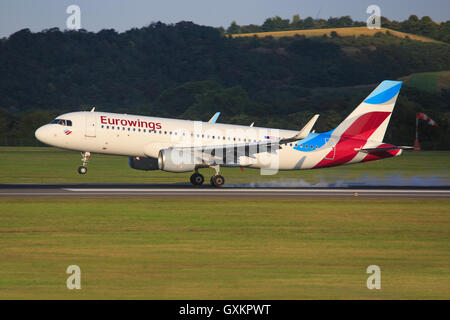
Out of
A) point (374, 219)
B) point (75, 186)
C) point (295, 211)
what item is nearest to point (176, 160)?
point (75, 186)

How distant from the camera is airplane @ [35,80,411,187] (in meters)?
38.5

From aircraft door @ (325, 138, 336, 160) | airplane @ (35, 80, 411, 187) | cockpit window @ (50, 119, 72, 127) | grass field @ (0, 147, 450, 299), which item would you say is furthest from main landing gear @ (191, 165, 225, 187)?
cockpit window @ (50, 119, 72, 127)

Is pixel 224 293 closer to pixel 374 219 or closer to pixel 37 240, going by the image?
pixel 37 240

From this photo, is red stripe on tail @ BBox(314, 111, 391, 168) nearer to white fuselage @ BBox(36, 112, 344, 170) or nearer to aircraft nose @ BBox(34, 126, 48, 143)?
white fuselage @ BBox(36, 112, 344, 170)

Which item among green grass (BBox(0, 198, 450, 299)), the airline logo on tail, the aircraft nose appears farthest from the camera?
the airline logo on tail

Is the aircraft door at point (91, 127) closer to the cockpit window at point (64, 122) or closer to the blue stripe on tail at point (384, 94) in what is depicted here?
the cockpit window at point (64, 122)

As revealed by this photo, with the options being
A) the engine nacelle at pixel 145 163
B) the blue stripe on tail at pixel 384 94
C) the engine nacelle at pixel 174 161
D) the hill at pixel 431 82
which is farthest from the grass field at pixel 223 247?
the hill at pixel 431 82

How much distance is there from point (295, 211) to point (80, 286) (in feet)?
49.2

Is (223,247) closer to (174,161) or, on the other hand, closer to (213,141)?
(174,161)

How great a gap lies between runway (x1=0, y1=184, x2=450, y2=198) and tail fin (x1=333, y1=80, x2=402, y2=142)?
12.1 ft

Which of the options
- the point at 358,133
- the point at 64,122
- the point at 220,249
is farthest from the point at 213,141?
the point at 220,249

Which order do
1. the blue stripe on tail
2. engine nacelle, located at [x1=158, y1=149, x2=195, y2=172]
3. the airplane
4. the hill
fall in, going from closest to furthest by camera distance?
engine nacelle, located at [x1=158, y1=149, x2=195, y2=172], the airplane, the blue stripe on tail, the hill

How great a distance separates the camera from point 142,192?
35656mm

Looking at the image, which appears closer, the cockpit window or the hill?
the cockpit window
